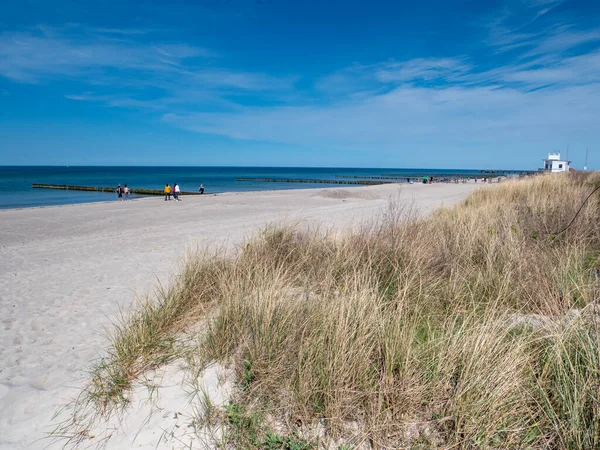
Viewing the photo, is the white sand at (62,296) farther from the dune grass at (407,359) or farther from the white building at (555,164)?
the white building at (555,164)

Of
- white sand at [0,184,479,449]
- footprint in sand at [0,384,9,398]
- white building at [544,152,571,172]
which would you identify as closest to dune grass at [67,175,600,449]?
white sand at [0,184,479,449]

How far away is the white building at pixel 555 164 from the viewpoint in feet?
122

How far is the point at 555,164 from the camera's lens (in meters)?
38.1

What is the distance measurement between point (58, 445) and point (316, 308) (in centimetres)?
236

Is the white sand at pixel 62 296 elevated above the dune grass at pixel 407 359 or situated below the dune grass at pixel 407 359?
below

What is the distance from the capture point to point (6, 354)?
4293mm

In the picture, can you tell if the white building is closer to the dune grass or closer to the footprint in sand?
the dune grass

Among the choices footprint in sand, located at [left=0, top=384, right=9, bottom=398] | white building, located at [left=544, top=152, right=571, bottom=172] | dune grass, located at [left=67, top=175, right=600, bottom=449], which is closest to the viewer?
dune grass, located at [left=67, top=175, right=600, bottom=449]

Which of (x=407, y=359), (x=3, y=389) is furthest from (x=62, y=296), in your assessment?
(x=407, y=359)

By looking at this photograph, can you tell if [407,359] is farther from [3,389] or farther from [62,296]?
[62,296]

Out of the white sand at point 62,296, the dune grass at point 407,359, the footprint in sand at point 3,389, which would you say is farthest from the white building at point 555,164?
the footprint in sand at point 3,389

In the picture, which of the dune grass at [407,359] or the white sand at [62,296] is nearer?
the dune grass at [407,359]

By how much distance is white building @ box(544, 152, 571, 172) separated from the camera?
1467 inches

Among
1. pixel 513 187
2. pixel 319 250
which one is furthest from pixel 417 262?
pixel 513 187
